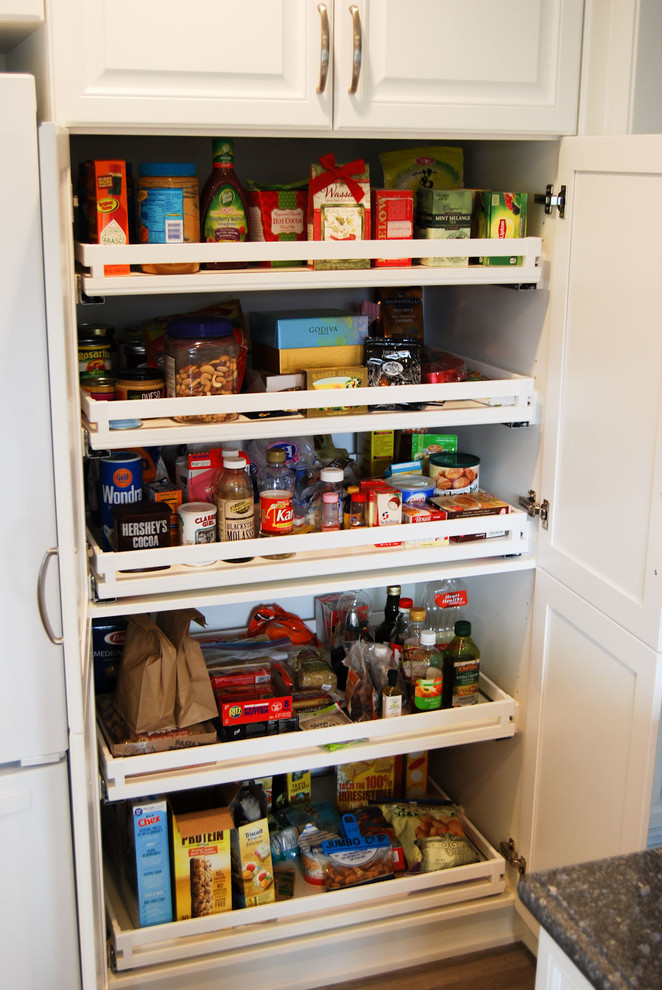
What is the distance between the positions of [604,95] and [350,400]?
72cm

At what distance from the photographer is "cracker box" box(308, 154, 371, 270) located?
70.8 inches

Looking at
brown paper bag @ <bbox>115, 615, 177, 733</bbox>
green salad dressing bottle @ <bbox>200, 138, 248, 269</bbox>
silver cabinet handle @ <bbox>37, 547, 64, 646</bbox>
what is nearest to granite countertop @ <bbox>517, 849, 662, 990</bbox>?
silver cabinet handle @ <bbox>37, 547, 64, 646</bbox>

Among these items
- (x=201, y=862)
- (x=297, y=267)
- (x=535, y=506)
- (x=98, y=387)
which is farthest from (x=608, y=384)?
(x=201, y=862)

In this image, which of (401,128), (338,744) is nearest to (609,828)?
(338,744)

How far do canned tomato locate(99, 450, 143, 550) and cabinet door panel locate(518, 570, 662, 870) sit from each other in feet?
2.77

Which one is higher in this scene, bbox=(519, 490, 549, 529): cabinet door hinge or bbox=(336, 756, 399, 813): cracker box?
bbox=(519, 490, 549, 529): cabinet door hinge

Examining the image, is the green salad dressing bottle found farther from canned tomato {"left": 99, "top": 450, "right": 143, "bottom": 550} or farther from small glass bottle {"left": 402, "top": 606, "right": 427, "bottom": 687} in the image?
small glass bottle {"left": 402, "top": 606, "right": 427, "bottom": 687}

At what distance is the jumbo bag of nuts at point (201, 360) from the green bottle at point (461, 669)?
2.41 feet

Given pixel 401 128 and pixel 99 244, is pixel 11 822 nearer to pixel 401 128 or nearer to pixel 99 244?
pixel 99 244

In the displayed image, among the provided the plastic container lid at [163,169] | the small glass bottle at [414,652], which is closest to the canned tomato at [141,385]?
the plastic container lid at [163,169]

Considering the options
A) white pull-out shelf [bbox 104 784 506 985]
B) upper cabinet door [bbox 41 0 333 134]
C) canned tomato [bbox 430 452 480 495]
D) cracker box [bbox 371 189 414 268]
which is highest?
upper cabinet door [bbox 41 0 333 134]

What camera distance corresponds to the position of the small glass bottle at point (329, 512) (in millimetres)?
1976

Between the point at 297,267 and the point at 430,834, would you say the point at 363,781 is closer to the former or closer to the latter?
the point at 430,834

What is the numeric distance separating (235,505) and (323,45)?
2.70ft
